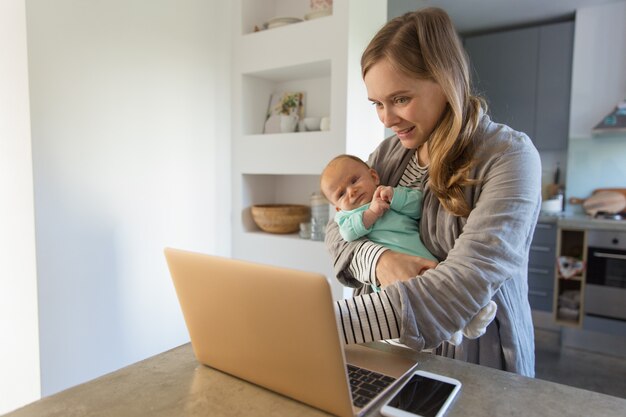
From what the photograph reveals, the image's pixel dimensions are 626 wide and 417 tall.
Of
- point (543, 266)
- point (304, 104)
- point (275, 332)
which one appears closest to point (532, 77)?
point (543, 266)

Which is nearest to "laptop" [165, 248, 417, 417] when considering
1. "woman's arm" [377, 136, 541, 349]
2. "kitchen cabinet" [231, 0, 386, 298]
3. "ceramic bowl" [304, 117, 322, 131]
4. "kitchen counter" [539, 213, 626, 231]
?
"woman's arm" [377, 136, 541, 349]

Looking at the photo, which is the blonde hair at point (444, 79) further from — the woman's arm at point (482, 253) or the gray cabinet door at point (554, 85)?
the gray cabinet door at point (554, 85)

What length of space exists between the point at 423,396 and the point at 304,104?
2.22m

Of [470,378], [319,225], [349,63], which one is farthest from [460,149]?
[319,225]

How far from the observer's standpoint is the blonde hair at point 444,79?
0.89 m

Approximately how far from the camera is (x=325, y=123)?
2328mm

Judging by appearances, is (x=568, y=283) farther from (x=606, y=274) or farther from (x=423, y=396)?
(x=423, y=396)

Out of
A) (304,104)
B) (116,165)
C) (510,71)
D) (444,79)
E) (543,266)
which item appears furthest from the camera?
(510,71)

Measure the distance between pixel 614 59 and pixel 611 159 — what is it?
74 centimetres

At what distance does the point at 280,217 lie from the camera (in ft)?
8.14

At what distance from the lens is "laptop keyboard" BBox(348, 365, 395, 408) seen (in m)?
0.66

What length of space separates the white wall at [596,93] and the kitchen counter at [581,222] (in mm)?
383

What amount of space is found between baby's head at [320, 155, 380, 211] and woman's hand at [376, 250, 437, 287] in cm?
28

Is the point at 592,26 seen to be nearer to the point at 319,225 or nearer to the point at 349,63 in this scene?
the point at 349,63
